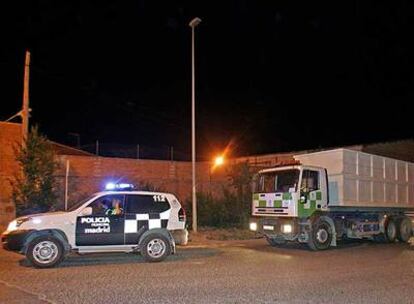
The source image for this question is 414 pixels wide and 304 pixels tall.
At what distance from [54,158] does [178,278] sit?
12.2 metres

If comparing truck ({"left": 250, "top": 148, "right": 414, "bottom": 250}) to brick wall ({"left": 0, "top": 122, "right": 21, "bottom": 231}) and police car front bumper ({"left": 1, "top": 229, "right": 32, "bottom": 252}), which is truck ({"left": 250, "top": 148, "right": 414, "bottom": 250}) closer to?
police car front bumper ({"left": 1, "top": 229, "right": 32, "bottom": 252})

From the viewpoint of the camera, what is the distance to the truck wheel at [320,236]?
1717cm

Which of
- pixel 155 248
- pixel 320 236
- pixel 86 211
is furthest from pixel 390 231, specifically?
pixel 86 211

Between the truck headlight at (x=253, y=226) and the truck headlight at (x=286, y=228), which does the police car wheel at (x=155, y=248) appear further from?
the truck headlight at (x=253, y=226)

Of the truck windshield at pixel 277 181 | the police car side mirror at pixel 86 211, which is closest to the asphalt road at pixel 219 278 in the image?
the police car side mirror at pixel 86 211

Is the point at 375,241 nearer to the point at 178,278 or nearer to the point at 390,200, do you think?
the point at 390,200

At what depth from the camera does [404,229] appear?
20.6 metres

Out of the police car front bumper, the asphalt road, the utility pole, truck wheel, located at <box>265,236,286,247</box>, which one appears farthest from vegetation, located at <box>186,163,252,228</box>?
the police car front bumper

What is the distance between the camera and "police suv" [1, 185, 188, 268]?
12836 millimetres

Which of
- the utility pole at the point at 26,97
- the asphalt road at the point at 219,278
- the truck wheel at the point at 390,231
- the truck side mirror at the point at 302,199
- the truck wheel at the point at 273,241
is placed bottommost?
the asphalt road at the point at 219,278

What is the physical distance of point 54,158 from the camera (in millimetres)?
21859

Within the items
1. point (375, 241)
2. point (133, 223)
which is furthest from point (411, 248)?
point (133, 223)

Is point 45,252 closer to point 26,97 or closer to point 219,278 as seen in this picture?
point 219,278

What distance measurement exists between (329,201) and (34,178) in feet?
35.7
